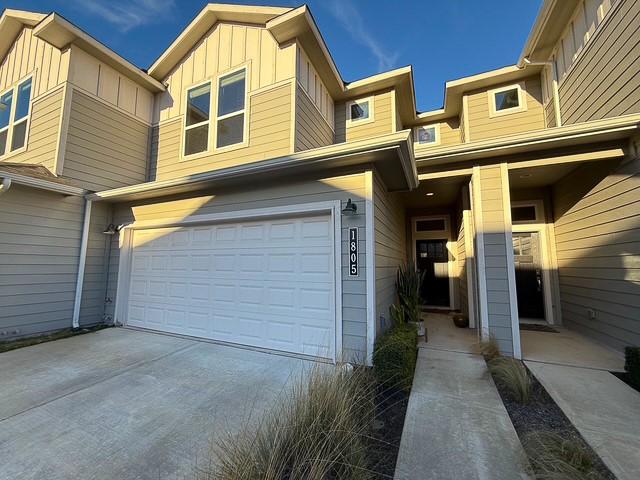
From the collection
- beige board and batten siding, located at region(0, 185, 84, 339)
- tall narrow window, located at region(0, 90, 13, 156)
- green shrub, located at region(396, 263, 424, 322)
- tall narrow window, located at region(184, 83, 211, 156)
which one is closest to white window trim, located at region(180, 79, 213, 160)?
tall narrow window, located at region(184, 83, 211, 156)

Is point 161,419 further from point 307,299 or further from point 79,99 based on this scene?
point 79,99

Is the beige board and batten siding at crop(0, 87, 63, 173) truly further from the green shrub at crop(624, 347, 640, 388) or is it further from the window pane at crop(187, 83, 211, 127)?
A: the green shrub at crop(624, 347, 640, 388)

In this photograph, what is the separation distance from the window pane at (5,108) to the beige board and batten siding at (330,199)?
216 inches

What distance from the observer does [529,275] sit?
642 centimetres

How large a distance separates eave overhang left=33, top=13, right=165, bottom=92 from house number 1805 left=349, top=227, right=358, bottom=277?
274 inches

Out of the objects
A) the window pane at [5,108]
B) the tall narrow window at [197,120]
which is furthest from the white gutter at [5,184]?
the window pane at [5,108]

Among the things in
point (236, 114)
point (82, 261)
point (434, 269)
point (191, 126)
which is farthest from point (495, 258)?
point (82, 261)

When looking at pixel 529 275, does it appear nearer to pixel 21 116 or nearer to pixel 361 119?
pixel 361 119

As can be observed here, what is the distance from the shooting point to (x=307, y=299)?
14.3 feet

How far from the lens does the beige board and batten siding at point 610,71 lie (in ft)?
12.6

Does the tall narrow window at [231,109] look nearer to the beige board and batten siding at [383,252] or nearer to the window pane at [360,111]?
the window pane at [360,111]

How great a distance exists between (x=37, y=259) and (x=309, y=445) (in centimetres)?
650

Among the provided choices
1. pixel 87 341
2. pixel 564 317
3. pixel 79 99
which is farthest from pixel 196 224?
pixel 564 317

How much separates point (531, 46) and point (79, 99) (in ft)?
32.4
